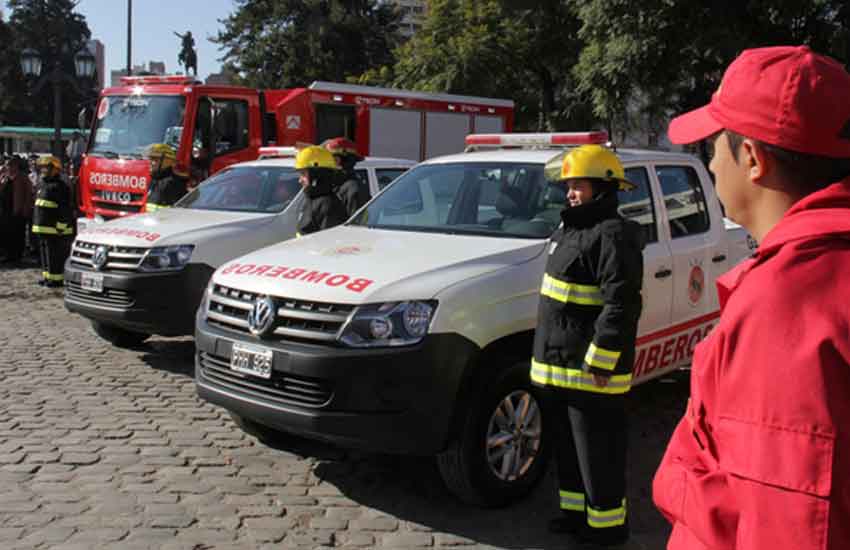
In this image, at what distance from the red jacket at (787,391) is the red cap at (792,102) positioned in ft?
0.28

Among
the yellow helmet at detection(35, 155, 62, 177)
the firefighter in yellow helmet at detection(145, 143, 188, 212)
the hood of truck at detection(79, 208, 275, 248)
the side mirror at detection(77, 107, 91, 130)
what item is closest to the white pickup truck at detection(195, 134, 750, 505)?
the hood of truck at detection(79, 208, 275, 248)

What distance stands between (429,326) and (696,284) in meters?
2.44

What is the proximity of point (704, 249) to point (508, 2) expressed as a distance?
19.9 metres

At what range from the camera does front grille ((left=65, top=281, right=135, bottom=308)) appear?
6.98 metres

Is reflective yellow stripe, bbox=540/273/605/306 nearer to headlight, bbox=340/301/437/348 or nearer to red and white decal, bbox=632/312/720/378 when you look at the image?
headlight, bbox=340/301/437/348

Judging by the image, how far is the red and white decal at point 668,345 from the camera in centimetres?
518

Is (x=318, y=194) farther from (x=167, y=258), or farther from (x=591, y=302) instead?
(x=591, y=302)

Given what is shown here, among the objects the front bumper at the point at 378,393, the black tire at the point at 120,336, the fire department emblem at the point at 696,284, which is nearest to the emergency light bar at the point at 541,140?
the fire department emblem at the point at 696,284

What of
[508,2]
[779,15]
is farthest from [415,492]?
[508,2]

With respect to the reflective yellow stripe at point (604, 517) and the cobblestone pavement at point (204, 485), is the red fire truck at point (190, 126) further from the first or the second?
the reflective yellow stripe at point (604, 517)

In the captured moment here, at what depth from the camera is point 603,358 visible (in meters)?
3.74

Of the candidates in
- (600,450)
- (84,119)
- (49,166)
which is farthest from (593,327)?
(84,119)

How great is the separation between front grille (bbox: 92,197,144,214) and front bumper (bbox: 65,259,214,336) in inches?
218

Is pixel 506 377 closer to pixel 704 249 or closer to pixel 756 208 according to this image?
pixel 704 249
